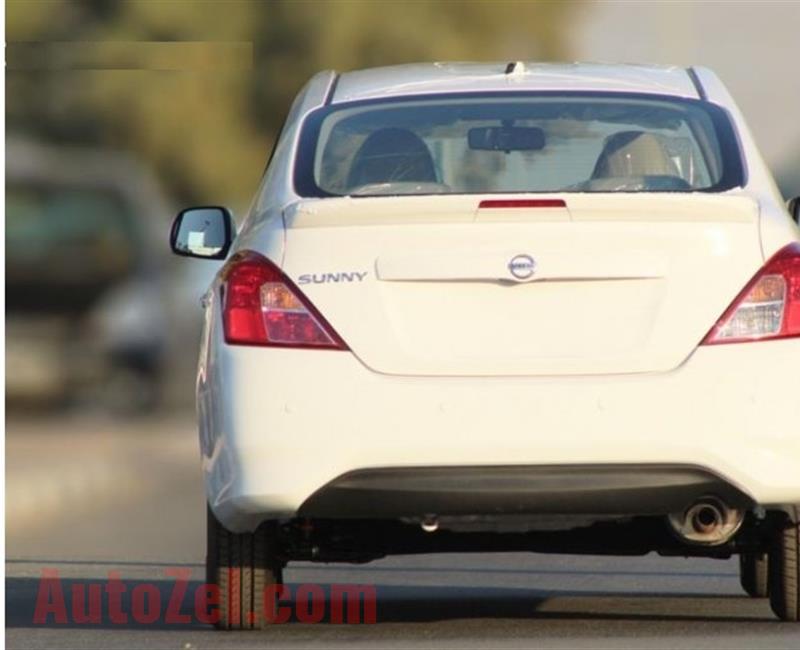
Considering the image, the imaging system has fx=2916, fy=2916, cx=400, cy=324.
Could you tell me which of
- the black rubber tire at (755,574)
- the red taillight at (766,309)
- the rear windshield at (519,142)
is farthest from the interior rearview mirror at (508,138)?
the black rubber tire at (755,574)

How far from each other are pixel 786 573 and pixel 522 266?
49.0 inches

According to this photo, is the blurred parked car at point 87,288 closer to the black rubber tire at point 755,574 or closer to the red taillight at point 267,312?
the black rubber tire at point 755,574

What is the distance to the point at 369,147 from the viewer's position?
26.4ft

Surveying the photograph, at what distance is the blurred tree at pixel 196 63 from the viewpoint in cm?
4022

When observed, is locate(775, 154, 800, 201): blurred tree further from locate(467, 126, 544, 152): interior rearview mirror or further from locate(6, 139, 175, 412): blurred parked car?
locate(467, 126, 544, 152): interior rearview mirror

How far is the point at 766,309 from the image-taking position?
730 cm

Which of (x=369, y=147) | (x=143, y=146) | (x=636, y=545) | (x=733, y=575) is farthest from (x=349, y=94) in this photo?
(x=143, y=146)

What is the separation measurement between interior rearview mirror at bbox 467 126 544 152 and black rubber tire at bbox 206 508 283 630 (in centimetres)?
124

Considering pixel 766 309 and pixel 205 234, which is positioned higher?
pixel 205 234

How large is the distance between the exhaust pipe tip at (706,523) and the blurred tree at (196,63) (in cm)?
3175

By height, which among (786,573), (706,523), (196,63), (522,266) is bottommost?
(786,573)

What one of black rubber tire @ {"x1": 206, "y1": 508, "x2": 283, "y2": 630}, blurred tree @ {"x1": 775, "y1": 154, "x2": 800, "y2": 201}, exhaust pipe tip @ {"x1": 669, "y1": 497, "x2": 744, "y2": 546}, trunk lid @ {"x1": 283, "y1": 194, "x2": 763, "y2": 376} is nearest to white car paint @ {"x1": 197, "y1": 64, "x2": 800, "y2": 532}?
trunk lid @ {"x1": 283, "y1": 194, "x2": 763, "y2": 376}

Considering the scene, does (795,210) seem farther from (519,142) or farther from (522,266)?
(522,266)

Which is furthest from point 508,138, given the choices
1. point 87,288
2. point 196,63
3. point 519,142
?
point 196,63
